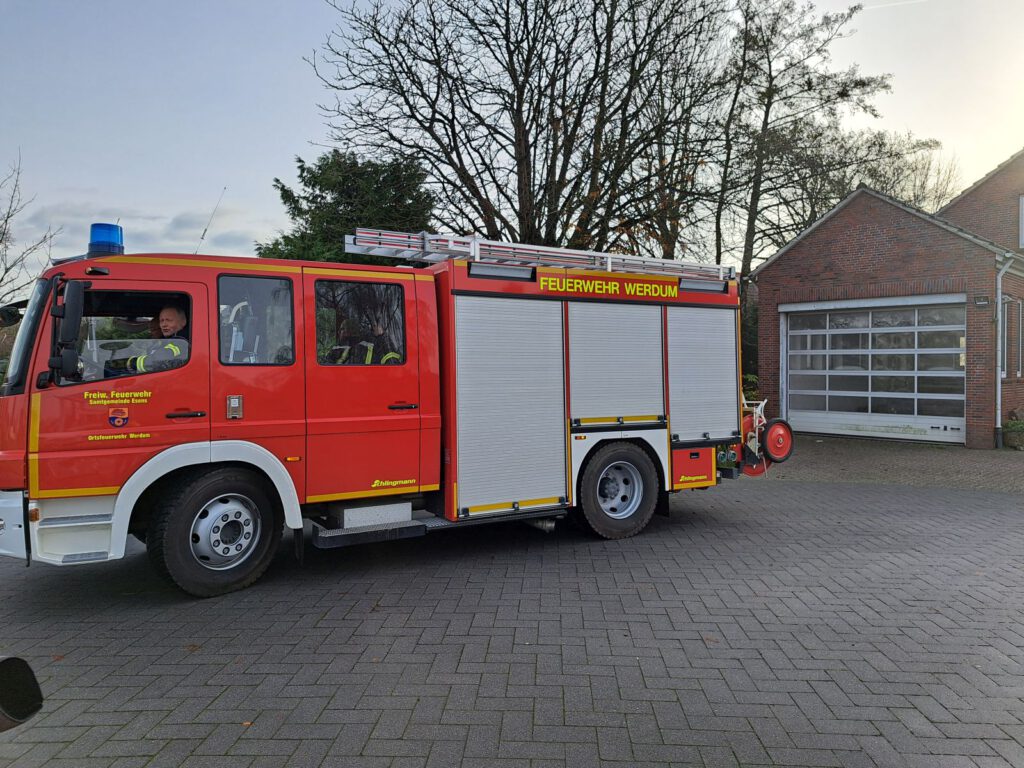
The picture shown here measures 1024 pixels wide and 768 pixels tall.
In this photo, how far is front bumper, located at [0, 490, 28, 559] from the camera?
4.73 meters

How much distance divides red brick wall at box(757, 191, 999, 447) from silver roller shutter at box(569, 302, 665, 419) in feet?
33.9

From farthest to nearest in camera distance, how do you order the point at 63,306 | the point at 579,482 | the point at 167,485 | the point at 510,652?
the point at 579,482 → the point at 167,485 → the point at 63,306 → the point at 510,652

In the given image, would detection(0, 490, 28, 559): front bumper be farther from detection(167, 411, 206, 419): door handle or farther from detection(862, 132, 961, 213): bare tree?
detection(862, 132, 961, 213): bare tree

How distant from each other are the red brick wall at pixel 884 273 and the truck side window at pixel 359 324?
1302 cm

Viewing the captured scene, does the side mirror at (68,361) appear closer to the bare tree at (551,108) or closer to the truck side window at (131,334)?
the truck side window at (131,334)

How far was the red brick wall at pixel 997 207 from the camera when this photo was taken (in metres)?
20.0

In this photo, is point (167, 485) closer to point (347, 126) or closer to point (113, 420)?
point (113, 420)

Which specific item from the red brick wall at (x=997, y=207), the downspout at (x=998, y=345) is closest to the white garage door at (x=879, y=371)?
the downspout at (x=998, y=345)

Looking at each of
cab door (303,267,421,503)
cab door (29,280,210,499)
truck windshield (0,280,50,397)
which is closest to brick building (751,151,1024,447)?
cab door (303,267,421,503)

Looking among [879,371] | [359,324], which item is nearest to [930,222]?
[879,371]

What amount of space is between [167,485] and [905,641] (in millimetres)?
5165

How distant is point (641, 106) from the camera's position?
14000 mm

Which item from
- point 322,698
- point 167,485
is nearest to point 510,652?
point 322,698

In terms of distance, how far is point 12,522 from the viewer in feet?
15.5
